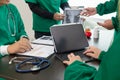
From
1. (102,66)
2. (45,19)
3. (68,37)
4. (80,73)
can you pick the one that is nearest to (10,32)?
(68,37)

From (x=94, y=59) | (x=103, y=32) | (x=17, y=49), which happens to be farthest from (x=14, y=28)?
(x=103, y=32)

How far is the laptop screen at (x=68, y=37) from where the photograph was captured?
147cm

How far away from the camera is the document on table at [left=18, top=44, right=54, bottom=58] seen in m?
1.43

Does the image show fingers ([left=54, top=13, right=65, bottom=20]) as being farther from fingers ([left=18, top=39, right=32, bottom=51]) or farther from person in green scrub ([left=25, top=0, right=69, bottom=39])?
fingers ([left=18, top=39, right=32, bottom=51])

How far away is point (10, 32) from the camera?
1.68m

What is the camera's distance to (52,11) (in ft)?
7.25

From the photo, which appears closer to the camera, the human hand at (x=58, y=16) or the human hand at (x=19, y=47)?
the human hand at (x=19, y=47)

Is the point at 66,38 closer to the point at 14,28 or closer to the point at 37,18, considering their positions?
the point at 14,28

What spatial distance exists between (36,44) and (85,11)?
608 millimetres

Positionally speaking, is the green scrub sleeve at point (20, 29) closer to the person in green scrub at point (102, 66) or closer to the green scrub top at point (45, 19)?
the green scrub top at point (45, 19)

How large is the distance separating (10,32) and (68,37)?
0.50m

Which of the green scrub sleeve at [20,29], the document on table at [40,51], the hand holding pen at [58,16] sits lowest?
the document on table at [40,51]

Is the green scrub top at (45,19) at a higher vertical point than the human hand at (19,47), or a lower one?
higher

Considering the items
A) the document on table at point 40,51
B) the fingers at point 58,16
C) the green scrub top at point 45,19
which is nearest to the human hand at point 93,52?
the document on table at point 40,51
